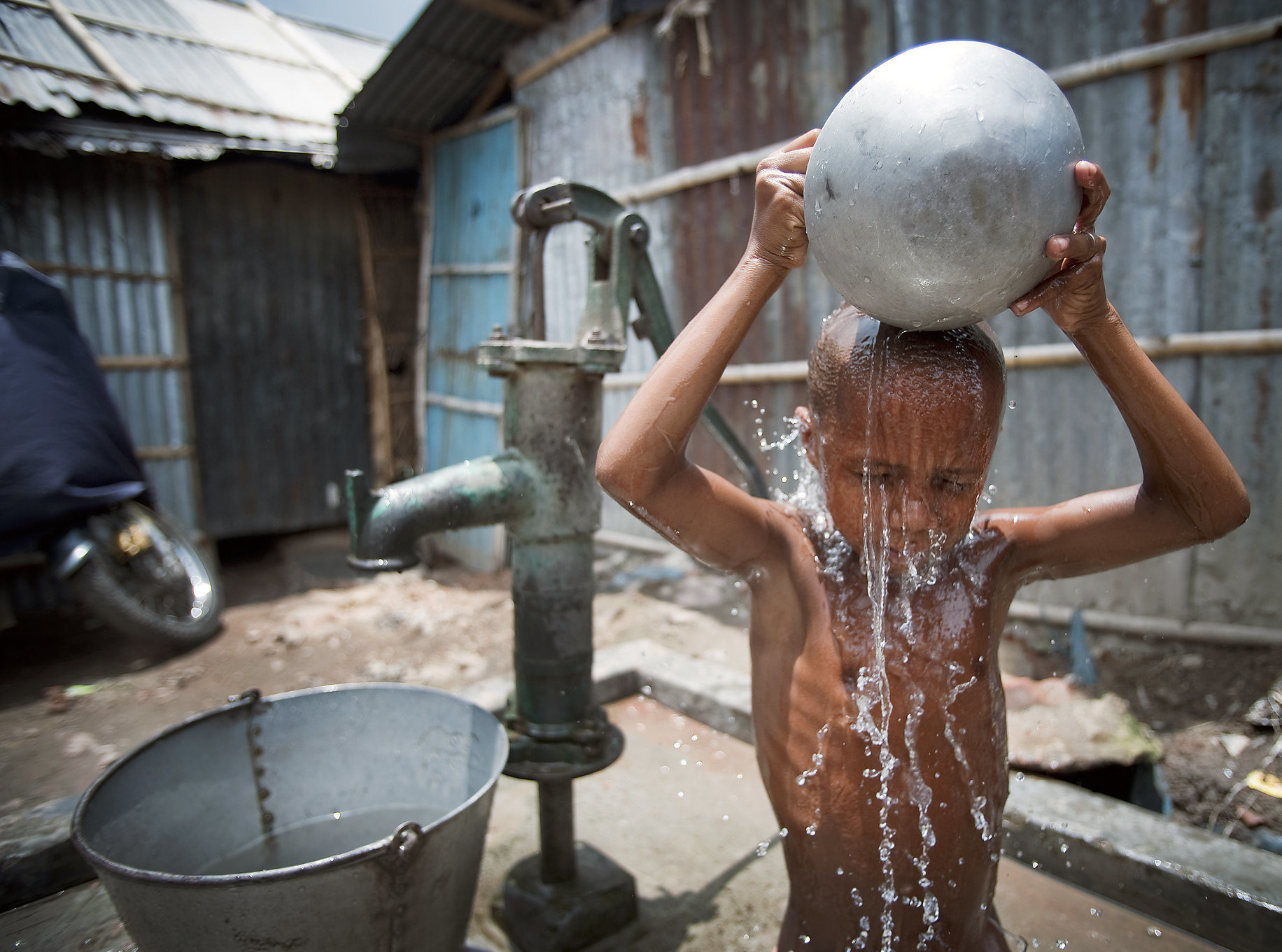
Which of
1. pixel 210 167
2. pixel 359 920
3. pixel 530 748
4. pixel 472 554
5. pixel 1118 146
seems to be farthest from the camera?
pixel 472 554

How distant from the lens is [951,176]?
1.05 metres

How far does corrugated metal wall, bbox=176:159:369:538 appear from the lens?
23.5ft

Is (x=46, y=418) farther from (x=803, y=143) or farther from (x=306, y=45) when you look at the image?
(x=306, y=45)

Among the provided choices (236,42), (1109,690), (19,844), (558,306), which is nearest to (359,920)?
(19,844)

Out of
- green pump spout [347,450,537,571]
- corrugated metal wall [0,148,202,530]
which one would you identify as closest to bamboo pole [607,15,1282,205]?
green pump spout [347,450,537,571]

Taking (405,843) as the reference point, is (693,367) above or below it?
above

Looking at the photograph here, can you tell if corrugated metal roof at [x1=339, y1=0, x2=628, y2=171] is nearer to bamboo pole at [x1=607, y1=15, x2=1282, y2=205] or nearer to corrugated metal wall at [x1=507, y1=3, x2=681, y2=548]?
corrugated metal wall at [x1=507, y1=3, x2=681, y2=548]

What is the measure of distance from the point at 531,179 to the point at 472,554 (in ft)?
11.2

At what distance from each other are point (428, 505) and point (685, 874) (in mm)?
1510

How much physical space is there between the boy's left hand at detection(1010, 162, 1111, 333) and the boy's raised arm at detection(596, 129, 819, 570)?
1.27 feet

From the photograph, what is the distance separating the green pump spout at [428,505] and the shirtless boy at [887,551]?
0.58 meters

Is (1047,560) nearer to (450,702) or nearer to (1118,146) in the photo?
(450,702)

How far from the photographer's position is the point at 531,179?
671 cm

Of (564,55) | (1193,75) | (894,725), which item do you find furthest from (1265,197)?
(564,55)
